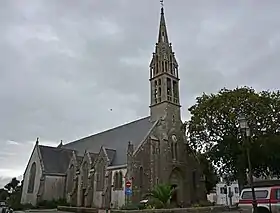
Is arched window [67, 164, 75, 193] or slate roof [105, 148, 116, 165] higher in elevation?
slate roof [105, 148, 116, 165]

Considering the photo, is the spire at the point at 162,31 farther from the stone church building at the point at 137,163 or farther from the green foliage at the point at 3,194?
the green foliage at the point at 3,194

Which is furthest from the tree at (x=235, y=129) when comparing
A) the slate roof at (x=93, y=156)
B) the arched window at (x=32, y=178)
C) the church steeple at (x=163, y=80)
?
→ the arched window at (x=32, y=178)

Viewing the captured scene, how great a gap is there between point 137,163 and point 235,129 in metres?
11.4

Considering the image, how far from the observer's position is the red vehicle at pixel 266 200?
754 inches

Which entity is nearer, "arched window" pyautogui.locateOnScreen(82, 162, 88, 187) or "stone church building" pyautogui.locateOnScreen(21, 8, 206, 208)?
"stone church building" pyautogui.locateOnScreen(21, 8, 206, 208)

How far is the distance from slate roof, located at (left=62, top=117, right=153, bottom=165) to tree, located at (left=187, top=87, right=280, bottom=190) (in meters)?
6.50

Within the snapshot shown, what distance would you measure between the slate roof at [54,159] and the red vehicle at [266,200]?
109 ft

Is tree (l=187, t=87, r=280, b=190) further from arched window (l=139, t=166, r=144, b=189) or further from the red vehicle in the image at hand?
the red vehicle

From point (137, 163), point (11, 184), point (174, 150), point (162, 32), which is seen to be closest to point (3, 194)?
Answer: point (11, 184)

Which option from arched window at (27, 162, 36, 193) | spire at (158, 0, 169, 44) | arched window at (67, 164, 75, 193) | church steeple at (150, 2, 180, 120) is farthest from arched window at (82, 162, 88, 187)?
spire at (158, 0, 169, 44)

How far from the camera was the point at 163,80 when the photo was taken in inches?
1651

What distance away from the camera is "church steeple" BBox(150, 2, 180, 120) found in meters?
41.1

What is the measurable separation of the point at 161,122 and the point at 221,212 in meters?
13.9

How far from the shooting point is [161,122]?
131 ft
